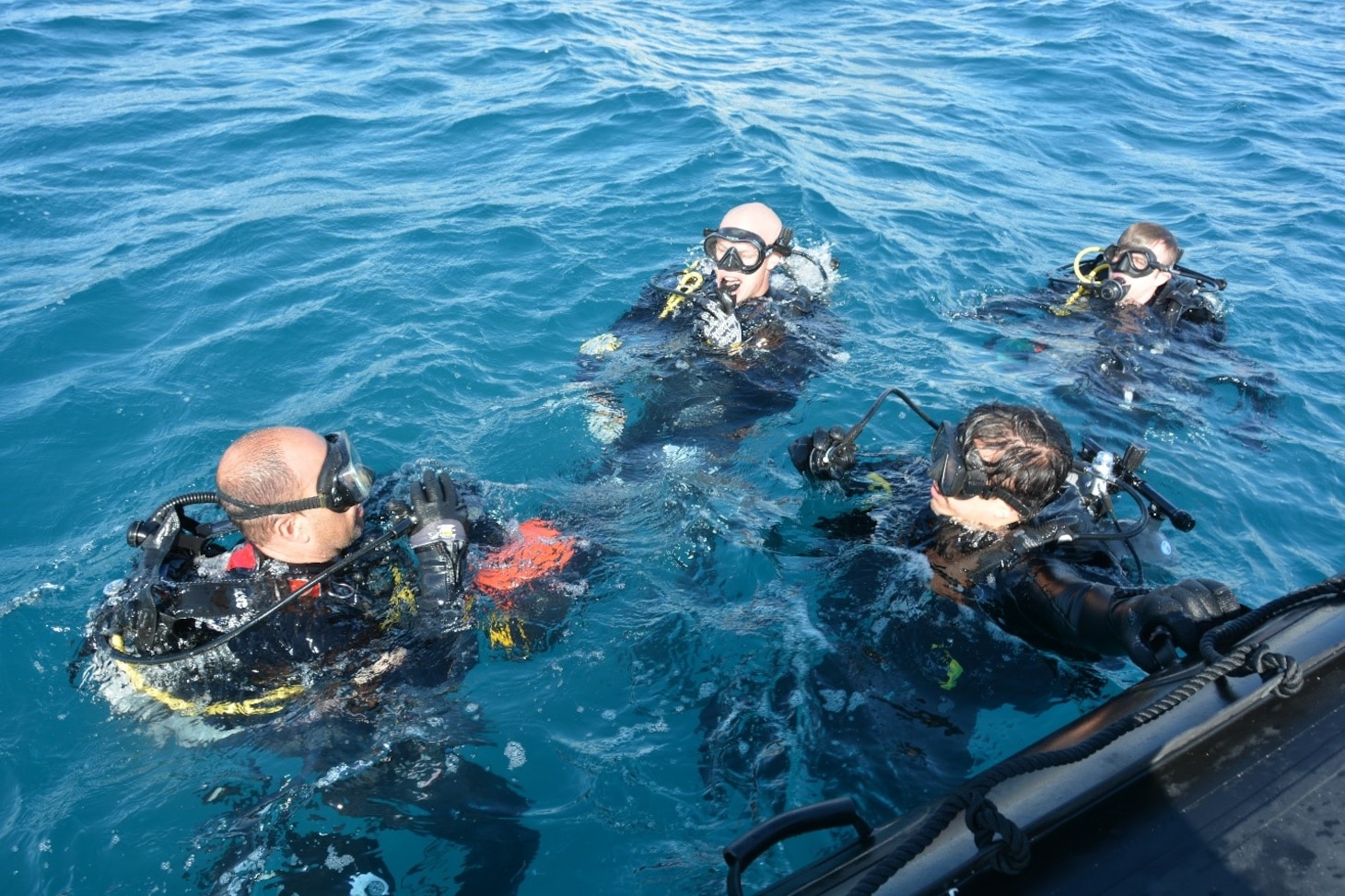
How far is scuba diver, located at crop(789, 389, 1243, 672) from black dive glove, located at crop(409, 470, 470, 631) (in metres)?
1.95

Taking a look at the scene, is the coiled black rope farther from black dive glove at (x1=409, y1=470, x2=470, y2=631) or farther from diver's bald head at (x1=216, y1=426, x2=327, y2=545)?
diver's bald head at (x1=216, y1=426, x2=327, y2=545)

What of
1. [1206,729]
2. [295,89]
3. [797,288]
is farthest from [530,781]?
[295,89]

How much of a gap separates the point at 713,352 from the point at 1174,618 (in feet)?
12.9

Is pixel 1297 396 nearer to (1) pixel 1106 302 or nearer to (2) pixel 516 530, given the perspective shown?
(1) pixel 1106 302

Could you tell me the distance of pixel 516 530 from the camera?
14.5ft

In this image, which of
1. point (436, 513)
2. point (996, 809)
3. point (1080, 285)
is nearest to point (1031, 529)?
point (996, 809)

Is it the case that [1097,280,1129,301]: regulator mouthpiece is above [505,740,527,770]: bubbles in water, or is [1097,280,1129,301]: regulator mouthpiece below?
above

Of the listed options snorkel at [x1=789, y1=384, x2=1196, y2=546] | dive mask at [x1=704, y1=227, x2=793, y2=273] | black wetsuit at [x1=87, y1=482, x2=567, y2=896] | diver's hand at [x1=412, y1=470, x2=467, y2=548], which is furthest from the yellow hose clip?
black wetsuit at [x1=87, y1=482, x2=567, y2=896]

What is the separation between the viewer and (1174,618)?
99.0 inches

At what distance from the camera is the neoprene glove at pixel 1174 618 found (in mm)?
2484

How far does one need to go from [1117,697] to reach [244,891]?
9.73ft

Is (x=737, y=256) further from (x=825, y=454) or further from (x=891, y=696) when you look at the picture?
(x=891, y=696)

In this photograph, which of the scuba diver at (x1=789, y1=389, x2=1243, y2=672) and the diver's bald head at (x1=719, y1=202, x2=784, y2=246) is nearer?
the scuba diver at (x1=789, y1=389, x2=1243, y2=672)

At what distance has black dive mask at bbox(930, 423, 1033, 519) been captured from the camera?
3.37 meters
